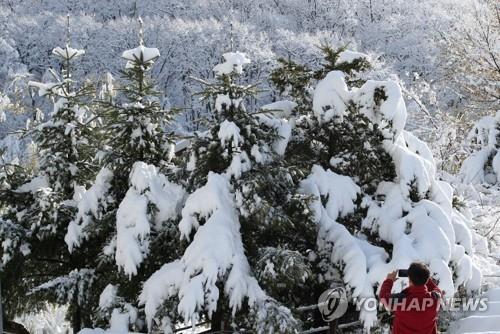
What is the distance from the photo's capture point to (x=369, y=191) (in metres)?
7.24

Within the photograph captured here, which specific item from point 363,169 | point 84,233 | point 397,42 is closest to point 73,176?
point 84,233

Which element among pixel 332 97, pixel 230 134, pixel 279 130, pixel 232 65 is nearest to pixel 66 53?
pixel 232 65

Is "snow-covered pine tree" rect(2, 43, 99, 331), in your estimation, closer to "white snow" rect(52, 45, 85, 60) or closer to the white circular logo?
"white snow" rect(52, 45, 85, 60)

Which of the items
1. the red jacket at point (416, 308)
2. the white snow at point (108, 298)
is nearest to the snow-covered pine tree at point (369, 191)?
the red jacket at point (416, 308)

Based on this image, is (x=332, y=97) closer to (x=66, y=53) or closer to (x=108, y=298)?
(x=108, y=298)

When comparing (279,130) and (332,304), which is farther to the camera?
(279,130)

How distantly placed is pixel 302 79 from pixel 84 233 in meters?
3.30

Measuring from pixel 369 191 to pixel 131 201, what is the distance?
2.99 m

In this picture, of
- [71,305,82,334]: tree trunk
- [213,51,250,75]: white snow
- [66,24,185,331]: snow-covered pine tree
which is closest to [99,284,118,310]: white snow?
[66,24,185,331]: snow-covered pine tree

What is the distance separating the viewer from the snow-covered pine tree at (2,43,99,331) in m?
6.82

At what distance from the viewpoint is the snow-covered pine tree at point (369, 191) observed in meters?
6.00

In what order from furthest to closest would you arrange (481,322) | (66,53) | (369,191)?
(66,53), (369,191), (481,322)

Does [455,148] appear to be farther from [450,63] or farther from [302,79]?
[302,79]

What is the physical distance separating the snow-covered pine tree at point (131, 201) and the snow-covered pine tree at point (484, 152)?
7530 mm
